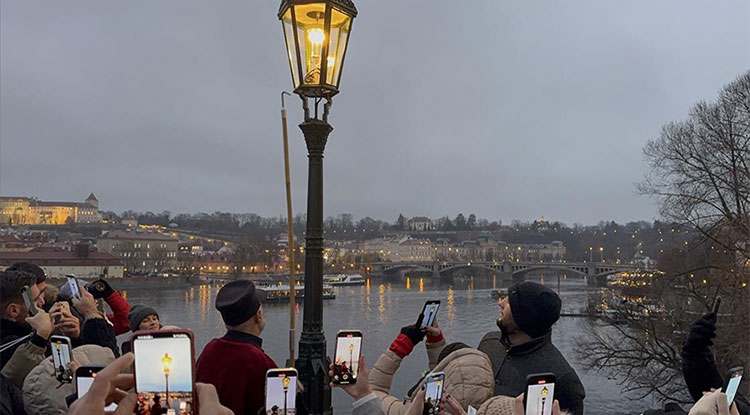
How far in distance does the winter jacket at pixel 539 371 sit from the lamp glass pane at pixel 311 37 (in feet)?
7.17

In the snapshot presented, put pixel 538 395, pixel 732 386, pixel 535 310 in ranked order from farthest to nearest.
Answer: pixel 535 310
pixel 732 386
pixel 538 395

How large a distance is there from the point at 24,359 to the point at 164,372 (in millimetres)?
1600

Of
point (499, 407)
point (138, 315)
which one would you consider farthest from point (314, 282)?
point (499, 407)

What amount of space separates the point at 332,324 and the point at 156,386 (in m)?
26.7

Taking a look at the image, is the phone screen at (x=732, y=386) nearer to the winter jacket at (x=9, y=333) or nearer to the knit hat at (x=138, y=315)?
the knit hat at (x=138, y=315)

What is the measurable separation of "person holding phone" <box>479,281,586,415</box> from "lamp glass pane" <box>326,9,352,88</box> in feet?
6.67

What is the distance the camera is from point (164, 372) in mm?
1406

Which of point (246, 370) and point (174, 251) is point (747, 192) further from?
point (174, 251)

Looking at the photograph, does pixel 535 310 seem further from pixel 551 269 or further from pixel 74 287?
pixel 551 269

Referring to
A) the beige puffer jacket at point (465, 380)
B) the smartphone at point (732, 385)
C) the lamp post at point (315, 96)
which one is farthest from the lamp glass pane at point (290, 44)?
the smartphone at point (732, 385)

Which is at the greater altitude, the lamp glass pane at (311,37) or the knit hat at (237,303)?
the lamp glass pane at (311,37)

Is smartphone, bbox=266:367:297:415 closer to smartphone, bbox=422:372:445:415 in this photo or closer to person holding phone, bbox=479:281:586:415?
smartphone, bbox=422:372:445:415

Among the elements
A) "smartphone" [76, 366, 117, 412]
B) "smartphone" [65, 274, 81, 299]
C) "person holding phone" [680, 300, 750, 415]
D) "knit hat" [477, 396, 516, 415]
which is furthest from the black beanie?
"smartphone" [65, 274, 81, 299]

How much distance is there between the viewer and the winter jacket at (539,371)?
2.24m
